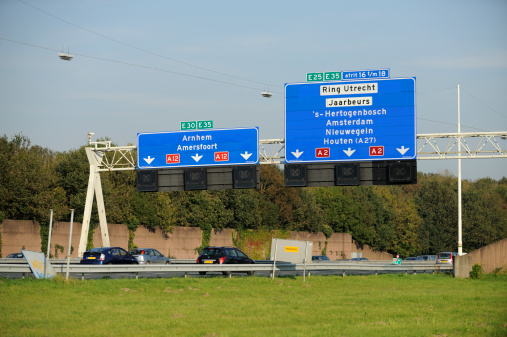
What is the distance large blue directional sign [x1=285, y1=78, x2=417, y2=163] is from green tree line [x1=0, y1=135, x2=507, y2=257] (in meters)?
27.6

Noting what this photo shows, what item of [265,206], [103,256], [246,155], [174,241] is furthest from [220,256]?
[265,206]

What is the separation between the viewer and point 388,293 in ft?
98.4

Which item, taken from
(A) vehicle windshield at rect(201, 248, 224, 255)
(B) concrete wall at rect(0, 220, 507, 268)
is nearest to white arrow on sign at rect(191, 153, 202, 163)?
(A) vehicle windshield at rect(201, 248, 224, 255)

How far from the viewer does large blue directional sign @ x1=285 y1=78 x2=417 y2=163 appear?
120 feet

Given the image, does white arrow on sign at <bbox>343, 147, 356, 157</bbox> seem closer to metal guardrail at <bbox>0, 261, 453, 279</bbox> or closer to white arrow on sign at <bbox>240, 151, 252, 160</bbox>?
white arrow on sign at <bbox>240, 151, 252, 160</bbox>

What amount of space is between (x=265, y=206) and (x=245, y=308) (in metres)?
61.4

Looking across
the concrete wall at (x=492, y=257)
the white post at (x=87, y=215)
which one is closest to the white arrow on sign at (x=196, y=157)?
the white post at (x=87, y=215)

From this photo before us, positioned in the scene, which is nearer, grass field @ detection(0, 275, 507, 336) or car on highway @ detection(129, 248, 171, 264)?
grass field @ detection(0, 275, 507, 336)

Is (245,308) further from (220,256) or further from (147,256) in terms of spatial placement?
(147,256)

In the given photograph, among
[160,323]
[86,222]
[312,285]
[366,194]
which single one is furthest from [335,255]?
[160,323]

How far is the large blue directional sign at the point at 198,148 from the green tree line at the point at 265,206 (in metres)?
19.2

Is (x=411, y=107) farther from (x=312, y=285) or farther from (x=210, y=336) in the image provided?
(x=210, y=336)

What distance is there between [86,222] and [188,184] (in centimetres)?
753

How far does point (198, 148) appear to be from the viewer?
131 ft
